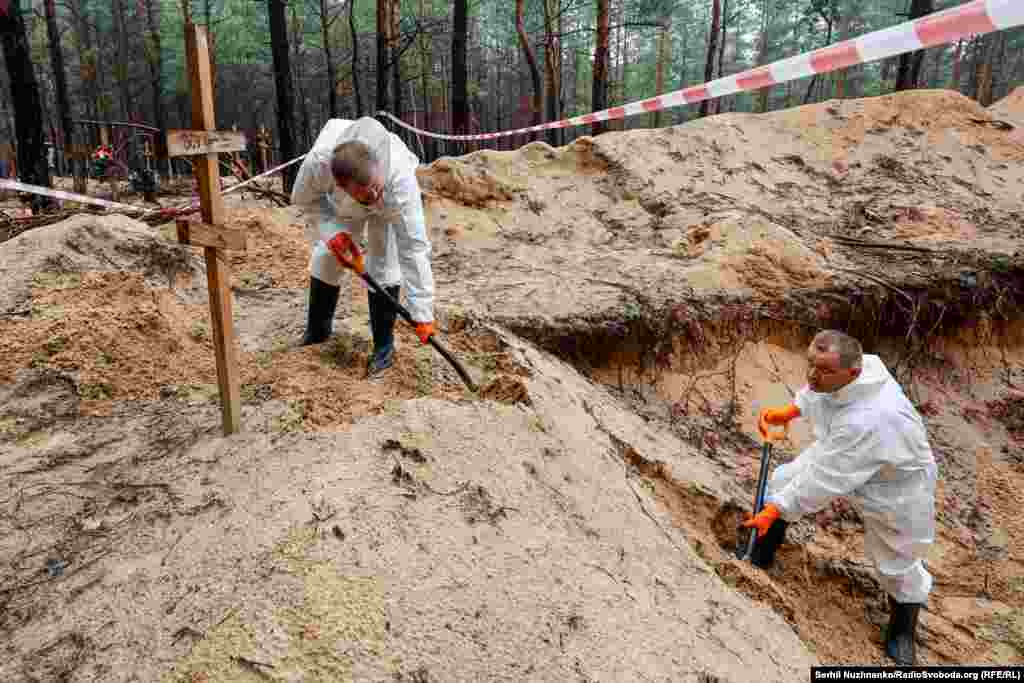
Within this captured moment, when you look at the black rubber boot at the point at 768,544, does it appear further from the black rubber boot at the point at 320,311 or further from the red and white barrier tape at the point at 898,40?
the black rubber boot at the point at 320,311

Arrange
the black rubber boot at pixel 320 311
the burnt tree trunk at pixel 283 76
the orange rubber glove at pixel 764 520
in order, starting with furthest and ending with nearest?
the burnt tree trunk at pixel 283 76 < the black rubber boot at pixel 320 311 < the orange rubber glove at pixel 764 520

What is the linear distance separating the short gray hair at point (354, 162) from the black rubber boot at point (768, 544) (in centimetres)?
278

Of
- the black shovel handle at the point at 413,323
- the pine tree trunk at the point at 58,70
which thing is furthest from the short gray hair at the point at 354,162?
the pine tree trunk at the point at 58,70

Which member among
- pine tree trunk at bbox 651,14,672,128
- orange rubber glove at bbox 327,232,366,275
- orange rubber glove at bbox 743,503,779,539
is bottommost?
orange rubber glove at bbox 743,503,779,539

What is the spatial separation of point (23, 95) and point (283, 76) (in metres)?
3.43

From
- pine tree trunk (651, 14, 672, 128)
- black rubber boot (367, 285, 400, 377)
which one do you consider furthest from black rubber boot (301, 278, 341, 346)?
pine tree trunk (651, 14, 672, 128)

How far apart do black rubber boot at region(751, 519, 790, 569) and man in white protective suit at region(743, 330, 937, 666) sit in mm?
171

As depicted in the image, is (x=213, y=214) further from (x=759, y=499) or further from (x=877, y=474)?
(x=877, y=474)

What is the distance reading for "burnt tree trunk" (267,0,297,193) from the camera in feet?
30.8

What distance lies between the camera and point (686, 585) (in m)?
2.37

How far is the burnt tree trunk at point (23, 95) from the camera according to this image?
7941mm

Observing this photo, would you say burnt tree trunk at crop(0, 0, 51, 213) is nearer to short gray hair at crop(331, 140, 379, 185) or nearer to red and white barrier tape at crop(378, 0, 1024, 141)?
short gray hair at crop(331, 140, 379, 185)

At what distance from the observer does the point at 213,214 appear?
2.42m

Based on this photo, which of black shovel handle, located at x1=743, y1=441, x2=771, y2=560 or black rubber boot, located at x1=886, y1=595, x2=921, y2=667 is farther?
black shovel handle, located at x1=743, y1=441, x2=771, y2=560
